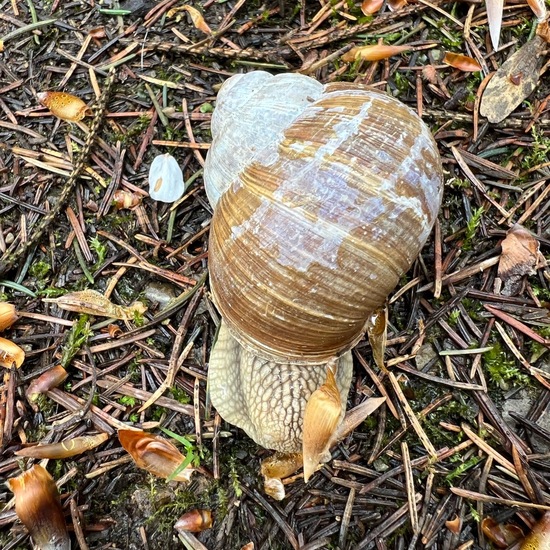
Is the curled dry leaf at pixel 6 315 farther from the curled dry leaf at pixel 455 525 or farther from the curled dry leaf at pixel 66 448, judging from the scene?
the curled dry leaf at pixel 455 525

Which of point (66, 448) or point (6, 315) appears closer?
point (66, 448)

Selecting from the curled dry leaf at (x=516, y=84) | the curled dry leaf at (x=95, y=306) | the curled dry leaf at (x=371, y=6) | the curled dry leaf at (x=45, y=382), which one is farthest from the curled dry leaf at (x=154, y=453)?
the curled dry leaf at (x=371, y=6)

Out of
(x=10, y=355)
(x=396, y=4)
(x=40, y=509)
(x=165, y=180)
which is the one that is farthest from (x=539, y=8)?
(x=40, y=509)

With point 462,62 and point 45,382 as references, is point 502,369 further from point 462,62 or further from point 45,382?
point 45,382

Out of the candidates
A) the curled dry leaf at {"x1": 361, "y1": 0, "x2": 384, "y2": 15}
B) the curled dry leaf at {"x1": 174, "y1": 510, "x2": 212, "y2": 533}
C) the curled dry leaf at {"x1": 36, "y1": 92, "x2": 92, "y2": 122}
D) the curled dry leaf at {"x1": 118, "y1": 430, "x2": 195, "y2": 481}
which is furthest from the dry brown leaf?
the curled dry leaf at {"x1": 174, "y1": 510, "x2": 212, "y2": 533}

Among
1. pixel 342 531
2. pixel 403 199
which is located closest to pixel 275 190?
pixel 403 199

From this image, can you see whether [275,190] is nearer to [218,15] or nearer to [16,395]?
[218,15]
